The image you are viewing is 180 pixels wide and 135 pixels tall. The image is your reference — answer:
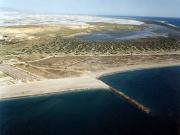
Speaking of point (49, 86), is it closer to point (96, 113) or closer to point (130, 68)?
point (96, 113)

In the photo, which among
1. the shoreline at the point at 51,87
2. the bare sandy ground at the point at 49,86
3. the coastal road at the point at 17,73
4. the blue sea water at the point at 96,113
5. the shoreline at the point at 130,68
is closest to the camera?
the blue sea water at the point at 96,113

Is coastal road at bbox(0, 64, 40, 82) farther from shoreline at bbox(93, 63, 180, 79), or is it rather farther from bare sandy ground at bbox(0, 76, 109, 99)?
shoreline at bbox(93, 63, 180, 79)

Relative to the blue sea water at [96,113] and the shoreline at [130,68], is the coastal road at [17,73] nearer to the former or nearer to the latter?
the blue sea water at [96,113]

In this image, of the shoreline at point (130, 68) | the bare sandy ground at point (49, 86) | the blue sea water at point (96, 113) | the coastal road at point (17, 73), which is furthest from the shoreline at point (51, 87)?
the coastal road at point (17, 73)

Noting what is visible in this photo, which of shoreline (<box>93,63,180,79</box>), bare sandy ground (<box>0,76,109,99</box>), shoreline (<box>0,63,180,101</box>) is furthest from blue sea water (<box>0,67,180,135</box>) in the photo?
shoreline (<box>93,63,180,79</box>)

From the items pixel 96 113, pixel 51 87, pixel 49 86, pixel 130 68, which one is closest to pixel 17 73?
pixel 49 86

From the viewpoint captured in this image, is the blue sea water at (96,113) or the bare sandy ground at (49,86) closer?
the blue sea water at (96,113)

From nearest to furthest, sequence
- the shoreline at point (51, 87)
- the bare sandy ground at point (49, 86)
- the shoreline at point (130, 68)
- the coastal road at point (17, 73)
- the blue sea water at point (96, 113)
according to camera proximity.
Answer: the blue sea water at point (96, 113) < the shoreline at point (51, 87) < the bare sandy ground at point (49, 86) < the coastal road at point (17, 73) < the shoreline at point (130, 68)
